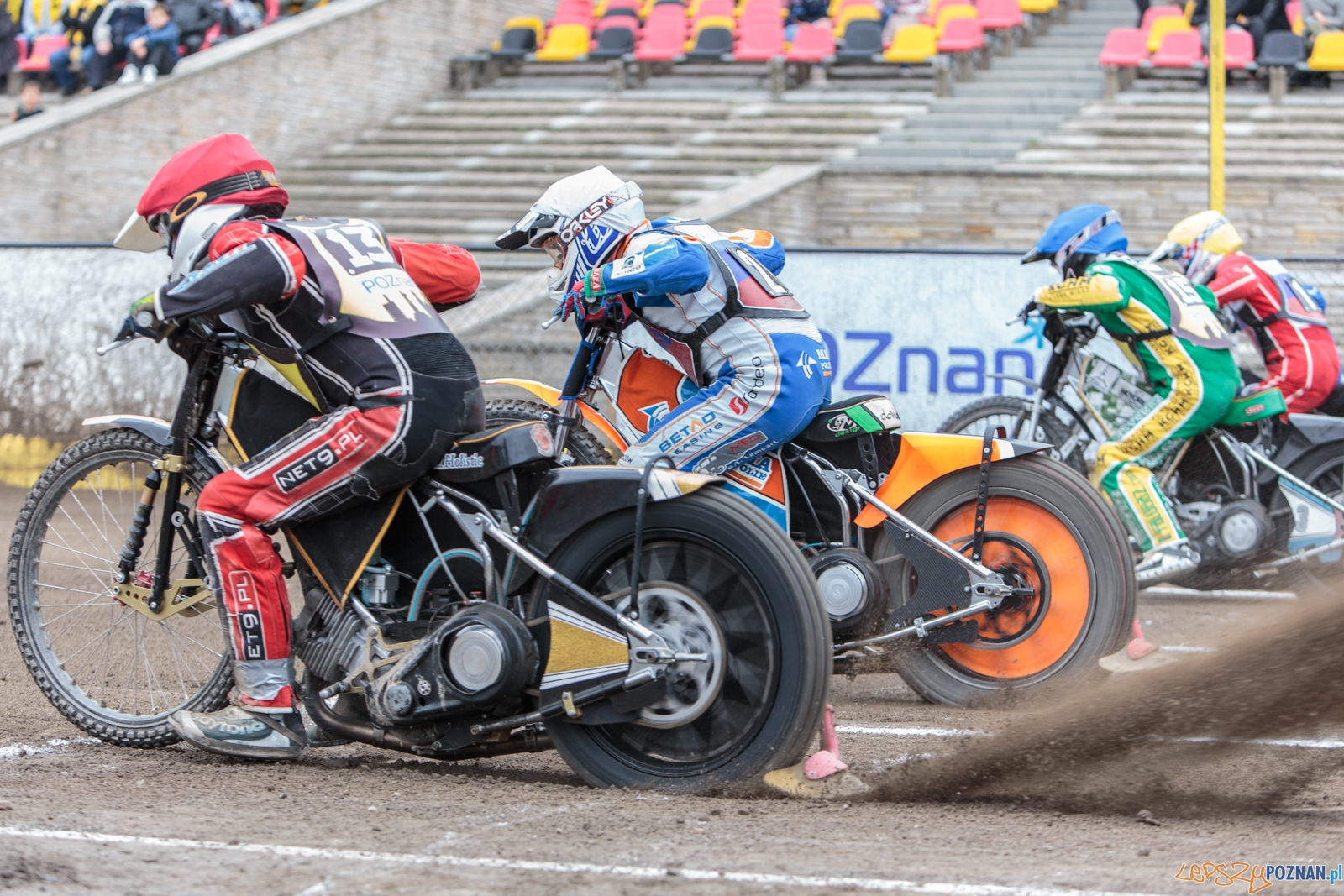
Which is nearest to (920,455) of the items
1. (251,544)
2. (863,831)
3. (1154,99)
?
(863,831)

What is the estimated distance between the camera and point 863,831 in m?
4.09

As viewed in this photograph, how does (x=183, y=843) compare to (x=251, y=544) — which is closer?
(x=183, y=843)

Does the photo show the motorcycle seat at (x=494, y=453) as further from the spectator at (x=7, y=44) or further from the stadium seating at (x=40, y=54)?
the spectator at (x=7, y=44)

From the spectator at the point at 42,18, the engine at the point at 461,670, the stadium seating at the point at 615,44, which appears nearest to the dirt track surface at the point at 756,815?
the engine at the point at 461,670

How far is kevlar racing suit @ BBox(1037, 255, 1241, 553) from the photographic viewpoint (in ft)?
25.4

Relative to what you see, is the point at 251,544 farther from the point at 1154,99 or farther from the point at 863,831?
the point at 1154,99

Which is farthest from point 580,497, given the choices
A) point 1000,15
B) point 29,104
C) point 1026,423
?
point 1000,15

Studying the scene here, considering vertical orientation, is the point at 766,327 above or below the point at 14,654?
above

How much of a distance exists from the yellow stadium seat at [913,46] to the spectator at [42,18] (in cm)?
1242

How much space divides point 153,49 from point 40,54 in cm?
394

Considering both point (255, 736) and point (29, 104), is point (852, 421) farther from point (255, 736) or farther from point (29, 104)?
point (29, 104)

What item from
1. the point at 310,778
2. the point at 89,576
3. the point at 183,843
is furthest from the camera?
the point at 89,576

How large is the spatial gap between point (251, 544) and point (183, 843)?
1.12 metres

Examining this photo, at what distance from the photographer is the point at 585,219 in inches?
230
